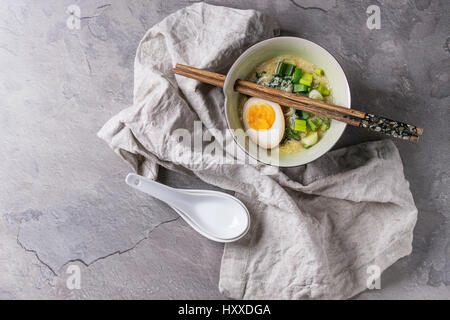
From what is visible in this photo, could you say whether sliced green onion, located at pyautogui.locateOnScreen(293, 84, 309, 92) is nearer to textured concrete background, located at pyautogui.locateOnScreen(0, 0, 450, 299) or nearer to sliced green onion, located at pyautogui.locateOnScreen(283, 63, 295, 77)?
sliced green onion, located at pyautogui.locateOnScreen(283, 63, 295, 77)

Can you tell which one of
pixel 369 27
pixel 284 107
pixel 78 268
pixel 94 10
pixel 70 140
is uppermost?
pixel 94 10

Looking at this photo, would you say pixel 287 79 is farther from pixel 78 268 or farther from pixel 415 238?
pixel 78 268

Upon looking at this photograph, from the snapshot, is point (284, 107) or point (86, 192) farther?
point (86, 192)

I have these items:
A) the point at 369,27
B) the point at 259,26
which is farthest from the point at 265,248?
the point at 369,27

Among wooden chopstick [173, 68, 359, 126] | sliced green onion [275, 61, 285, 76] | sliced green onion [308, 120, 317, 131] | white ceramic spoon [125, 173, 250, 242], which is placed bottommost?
white ceramic spoon [125, 173, 250, 242]

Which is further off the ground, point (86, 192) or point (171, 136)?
point (171, 136)

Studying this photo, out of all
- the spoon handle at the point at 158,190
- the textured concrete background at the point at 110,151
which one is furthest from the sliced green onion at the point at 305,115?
the spoon handle at the point at 158,190

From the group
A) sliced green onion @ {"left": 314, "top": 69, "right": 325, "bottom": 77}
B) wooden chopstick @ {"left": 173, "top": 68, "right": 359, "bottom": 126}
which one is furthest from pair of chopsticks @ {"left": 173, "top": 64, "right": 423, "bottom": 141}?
sliced green onion @ {"left": 314, "top": 69, "right": 325, "bottom": 77}

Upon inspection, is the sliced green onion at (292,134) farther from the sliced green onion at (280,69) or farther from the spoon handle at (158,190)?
the spoon handle at (158,190)
